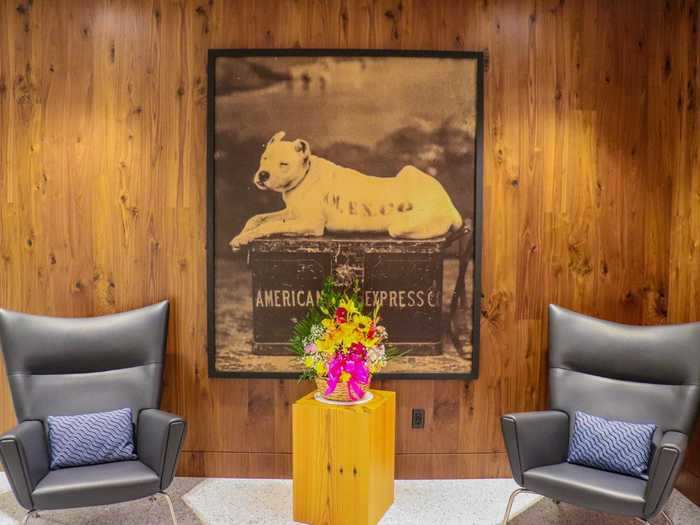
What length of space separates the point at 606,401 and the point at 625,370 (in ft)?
0.58

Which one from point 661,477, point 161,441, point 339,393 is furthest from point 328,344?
point 661,477

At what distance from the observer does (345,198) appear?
351cm

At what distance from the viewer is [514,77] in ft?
11.5

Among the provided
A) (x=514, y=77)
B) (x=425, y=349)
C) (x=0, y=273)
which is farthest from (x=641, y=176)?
(x=0, y=273)

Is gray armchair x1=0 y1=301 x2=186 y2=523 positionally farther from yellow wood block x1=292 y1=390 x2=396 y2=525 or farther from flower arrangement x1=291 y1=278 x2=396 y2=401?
flower arrangement x1=291 y1=278 x2=396 y2=401

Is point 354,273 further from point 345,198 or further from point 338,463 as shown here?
point 338,463

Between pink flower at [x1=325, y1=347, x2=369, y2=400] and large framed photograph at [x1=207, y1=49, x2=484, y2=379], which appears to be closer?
pink flower at [x1=325, y1=347, x2=369, y2=400]

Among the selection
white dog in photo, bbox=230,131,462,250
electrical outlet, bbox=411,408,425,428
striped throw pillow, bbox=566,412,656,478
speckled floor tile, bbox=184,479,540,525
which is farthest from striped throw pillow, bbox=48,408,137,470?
striped throw pillow, bbox=566,412,656,478

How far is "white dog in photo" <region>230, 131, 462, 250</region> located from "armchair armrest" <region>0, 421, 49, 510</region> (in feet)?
5.13

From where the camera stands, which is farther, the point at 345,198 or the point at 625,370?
the point at 345,198

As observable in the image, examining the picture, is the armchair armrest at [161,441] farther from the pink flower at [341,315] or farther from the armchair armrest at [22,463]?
the pink flower at [341,315]

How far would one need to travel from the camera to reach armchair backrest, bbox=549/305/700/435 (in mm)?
3004

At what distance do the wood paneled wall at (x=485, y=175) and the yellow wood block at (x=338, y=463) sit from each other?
583mm

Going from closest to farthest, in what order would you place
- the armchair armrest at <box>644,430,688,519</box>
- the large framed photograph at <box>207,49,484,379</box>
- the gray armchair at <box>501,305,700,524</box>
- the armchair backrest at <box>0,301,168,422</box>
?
the armchair armrest at <box>644,430,688,519</box>, the gray armchair at <box>501,305,700,524</box>, the armchair backrest at <box>0,301,168,422</box>, the large framed photograph at <box>207,49,484,379</box>
